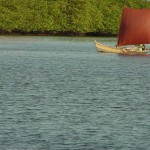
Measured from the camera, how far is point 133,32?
3642 inches

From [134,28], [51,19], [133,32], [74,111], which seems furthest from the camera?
[51,19]

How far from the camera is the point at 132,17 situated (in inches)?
3713

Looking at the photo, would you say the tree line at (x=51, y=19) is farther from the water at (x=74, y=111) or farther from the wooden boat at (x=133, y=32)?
the water at (x=74, y=111)

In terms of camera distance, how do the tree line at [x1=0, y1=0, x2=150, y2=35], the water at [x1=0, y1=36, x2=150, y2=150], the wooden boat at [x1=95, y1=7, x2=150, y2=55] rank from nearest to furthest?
the water at [x1=0, y1=36, x2=150, y2=150] → the wooden boat at [x1=95, y1=7, x2=150, y2=55] → the tree line at [x1=0, y1=0, x2=150, y2=35]

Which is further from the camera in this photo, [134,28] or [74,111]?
[134,28]

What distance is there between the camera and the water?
92.1ft

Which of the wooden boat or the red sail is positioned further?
the red sail

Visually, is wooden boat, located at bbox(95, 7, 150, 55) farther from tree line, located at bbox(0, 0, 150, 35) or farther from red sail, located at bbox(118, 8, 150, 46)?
tree line, located at bbox(0, 0, 150, 35)

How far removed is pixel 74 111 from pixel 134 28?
5827 centimetres

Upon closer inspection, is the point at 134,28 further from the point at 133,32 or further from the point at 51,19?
the point at 51,19

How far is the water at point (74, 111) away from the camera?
28.1m

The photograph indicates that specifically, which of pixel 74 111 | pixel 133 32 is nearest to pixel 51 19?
pixel 133 32

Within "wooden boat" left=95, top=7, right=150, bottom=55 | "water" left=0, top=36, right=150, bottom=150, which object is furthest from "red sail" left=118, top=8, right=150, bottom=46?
"water" left=0, top=36, right=150, bottom=150

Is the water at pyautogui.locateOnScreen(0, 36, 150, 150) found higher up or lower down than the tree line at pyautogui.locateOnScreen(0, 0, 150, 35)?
higher up
